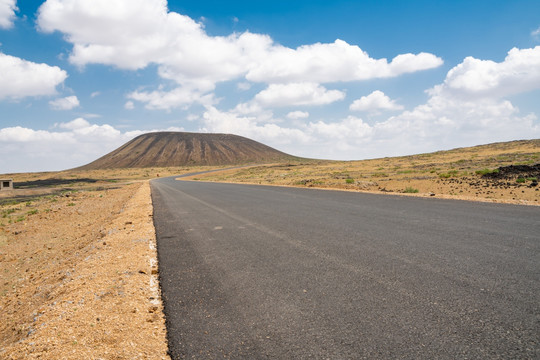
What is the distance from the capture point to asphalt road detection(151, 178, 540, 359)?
2916 millimetres

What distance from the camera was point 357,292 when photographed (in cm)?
408

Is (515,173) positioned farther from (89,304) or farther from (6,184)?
(6,184)

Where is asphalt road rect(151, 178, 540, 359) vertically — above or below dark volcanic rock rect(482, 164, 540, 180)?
below

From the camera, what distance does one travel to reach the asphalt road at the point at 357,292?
9.57 ft

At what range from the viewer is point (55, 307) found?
167 inches

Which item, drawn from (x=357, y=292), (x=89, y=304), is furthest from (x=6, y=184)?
(x=357, y=292)

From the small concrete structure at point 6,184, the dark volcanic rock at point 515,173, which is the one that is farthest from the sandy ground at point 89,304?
the small concrete structure at point 6,184

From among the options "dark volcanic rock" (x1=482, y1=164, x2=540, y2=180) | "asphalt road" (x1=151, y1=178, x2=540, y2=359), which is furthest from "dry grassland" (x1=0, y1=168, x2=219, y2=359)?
"dark volcanic rock" (x1=482, y1=164, x2=540, y2=180)

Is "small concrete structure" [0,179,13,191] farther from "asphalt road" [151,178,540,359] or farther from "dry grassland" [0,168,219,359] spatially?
"asphalt road" [151,178,540,359]

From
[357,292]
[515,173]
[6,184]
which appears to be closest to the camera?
[357,292]

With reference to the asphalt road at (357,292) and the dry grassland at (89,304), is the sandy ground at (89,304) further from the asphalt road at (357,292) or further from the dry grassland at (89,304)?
the asphalt road at (357,292)

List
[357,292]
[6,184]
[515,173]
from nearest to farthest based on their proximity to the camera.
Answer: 1. [357,292]
2. [515,173]
3. [6,184]

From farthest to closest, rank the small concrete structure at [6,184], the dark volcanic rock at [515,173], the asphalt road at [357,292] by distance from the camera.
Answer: the small concrete structure at [6,184]
the dark volcanic rock at [515,173]
the asphalt road at [357,292]

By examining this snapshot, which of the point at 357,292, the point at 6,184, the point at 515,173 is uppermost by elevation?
the point at 515,173
